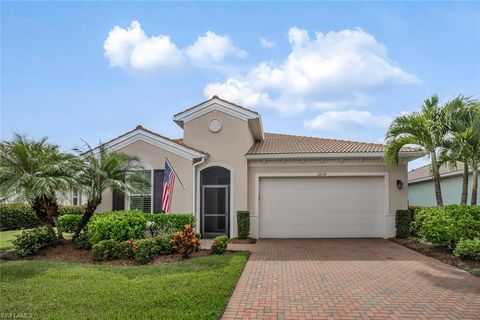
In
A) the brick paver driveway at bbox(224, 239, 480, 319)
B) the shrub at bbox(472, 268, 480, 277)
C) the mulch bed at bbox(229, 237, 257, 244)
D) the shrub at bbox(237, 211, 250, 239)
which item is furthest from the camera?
the shrub at bbox(237, 211, 250, 239)

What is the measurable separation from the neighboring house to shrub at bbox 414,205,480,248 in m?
8.82

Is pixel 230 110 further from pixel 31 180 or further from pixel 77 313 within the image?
pixel 77 313

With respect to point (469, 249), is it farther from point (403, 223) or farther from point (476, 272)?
point (403, 223)

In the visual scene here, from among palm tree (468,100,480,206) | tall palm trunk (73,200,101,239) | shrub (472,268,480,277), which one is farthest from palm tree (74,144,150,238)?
palm tree (468,100,480,206)

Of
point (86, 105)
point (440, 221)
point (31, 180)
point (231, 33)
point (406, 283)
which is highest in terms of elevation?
point (231, 33)

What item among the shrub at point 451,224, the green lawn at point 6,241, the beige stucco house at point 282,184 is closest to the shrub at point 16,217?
the green lawn at point 6,241

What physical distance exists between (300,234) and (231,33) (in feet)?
29.1

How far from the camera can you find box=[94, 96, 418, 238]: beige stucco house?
1516cm

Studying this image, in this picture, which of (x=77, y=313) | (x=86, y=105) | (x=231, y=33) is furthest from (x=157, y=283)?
(x=86, y=105)

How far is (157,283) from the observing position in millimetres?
7297

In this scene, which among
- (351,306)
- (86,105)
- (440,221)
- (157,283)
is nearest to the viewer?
(351,306)

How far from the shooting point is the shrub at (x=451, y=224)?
10.6 metres

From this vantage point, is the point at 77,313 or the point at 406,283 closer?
the point at 77,313

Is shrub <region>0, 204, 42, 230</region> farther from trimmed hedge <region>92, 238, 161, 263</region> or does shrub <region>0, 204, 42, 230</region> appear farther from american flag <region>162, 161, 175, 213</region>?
trimmed hedge <region>92, 238, 161, 263</region>
